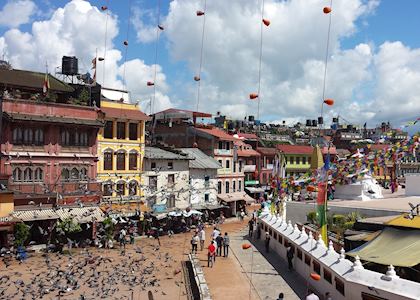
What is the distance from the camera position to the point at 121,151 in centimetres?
3903

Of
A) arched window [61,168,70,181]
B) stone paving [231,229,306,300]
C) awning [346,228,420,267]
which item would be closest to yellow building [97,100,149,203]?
arched window [61,168,70,181]

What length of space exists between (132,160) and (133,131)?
2.65 meters

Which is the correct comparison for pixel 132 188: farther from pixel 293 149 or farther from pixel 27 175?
pixel 293 149

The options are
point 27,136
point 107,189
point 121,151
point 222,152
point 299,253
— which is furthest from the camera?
point 222,152

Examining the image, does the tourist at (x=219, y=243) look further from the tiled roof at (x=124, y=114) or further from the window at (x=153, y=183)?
the tiled roof at (x=124, y=114)

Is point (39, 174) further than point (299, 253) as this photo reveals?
Yes

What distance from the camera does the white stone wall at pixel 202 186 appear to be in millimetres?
45844

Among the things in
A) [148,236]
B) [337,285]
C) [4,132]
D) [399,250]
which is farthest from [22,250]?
[399,250]

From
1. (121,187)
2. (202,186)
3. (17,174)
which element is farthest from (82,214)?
(202,186)

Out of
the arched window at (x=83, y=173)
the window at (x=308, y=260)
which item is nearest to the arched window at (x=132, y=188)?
the arched window at (x=83, y=173)

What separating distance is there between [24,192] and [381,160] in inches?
986

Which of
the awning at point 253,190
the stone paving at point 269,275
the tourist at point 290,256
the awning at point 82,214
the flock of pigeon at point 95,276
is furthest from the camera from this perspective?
the awning at point 253,190

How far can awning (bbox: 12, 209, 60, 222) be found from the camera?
98.2 feet

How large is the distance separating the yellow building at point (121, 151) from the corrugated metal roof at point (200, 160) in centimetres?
744
